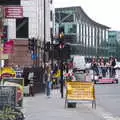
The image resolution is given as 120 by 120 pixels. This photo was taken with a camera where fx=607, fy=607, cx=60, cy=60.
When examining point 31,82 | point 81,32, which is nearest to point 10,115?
point 31,82

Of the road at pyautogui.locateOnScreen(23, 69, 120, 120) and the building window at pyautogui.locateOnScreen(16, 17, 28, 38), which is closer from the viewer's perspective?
the road at pyautogui.locateOnScreen(23, 69, 120, 120)

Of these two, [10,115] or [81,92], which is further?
[81,92]

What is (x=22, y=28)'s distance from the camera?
2933 inches

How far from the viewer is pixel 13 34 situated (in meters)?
73.0

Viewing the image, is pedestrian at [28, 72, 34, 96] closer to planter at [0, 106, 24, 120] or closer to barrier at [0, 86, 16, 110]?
barrier at [0, 86, 16, 110]

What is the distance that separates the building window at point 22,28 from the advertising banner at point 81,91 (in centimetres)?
5153

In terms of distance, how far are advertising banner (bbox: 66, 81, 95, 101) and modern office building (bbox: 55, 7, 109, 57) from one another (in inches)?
4615

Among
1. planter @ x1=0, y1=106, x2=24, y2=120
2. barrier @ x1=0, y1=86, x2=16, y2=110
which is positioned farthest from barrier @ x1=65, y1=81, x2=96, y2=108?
planter @ x1=0, y1=106, x2=24, y2=120

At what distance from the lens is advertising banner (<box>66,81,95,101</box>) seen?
2202cm

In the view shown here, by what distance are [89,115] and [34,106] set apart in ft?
14.4

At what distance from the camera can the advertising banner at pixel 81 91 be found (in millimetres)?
22016

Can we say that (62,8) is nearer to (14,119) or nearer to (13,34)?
(13,34)

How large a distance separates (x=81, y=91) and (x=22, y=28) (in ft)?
174

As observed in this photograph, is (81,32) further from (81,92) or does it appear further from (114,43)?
(81,92)
